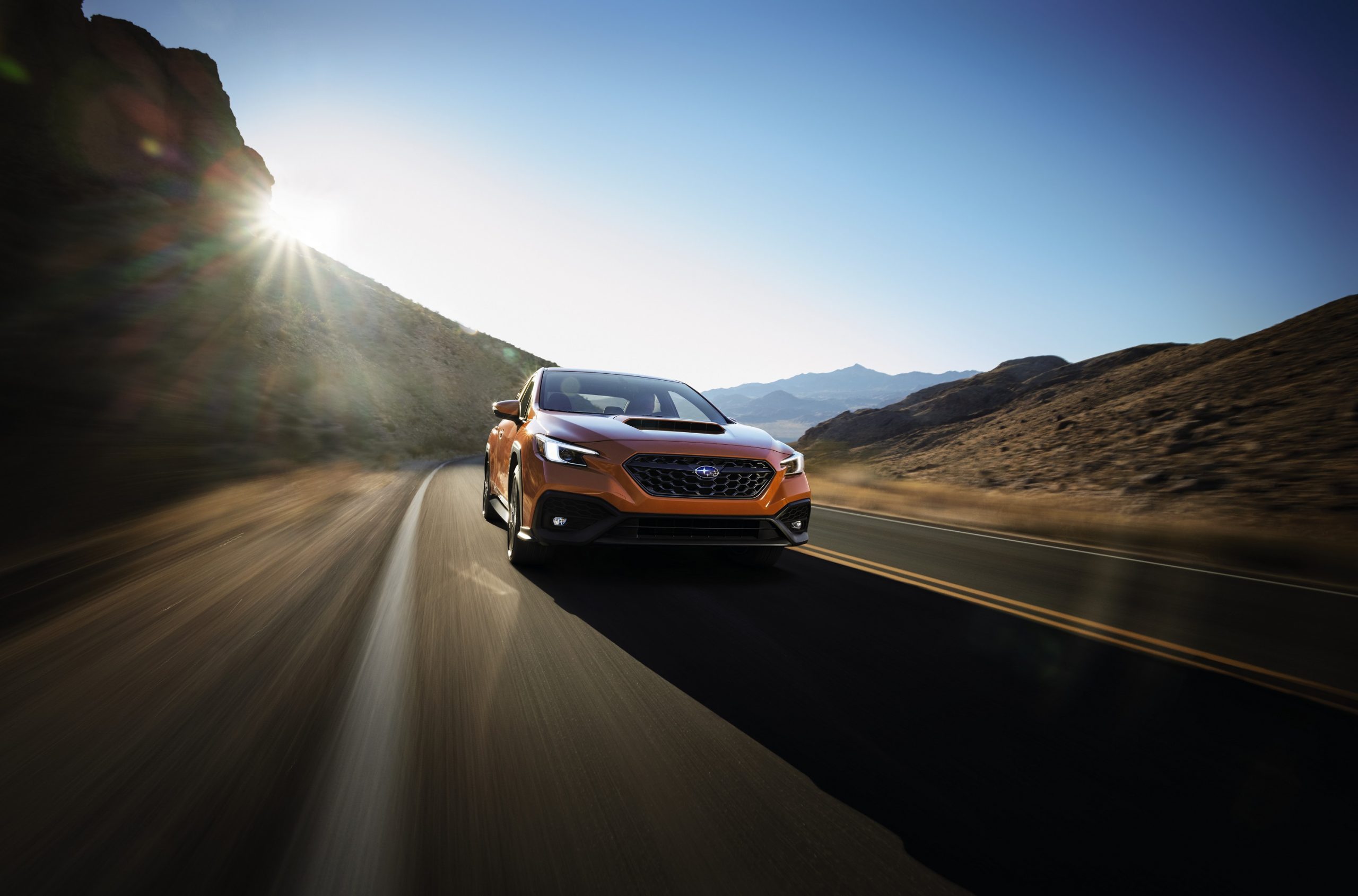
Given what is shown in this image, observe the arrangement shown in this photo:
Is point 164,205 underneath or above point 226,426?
above

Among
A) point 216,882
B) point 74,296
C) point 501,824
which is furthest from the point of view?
point 74,296

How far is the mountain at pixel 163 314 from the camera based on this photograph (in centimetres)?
1298

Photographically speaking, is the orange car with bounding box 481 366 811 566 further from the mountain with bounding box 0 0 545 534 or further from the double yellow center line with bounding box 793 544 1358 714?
the mountain with bounding box 0 0 545 534

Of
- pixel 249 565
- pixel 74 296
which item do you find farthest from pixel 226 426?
pixel 249 565

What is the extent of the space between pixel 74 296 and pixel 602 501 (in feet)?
79.8

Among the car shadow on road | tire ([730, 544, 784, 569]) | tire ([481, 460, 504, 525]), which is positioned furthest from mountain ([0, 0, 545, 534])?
the car shadow on road

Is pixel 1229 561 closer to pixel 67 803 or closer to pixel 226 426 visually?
pixel 67 803

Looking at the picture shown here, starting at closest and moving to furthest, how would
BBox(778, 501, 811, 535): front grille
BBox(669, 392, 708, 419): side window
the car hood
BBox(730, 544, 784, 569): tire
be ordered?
the car hood < BBox(778, 501, 811, 535): front grille < BBox(730, 544, 784, 569): tire < BBox(669, 392, 708, 419): side window

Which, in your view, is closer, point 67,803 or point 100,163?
point 67,803

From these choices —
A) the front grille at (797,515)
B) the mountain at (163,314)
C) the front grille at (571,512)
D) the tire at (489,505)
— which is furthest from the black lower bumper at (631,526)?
the mountain at (163,314)

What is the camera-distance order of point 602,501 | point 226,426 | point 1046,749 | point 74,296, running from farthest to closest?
point 74,296 < point 226,426 < point 602,501 < point 1046,749

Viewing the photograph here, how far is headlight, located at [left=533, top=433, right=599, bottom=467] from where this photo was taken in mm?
4961

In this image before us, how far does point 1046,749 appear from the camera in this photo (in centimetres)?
257

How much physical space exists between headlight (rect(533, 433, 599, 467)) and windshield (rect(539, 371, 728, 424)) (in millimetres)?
993
